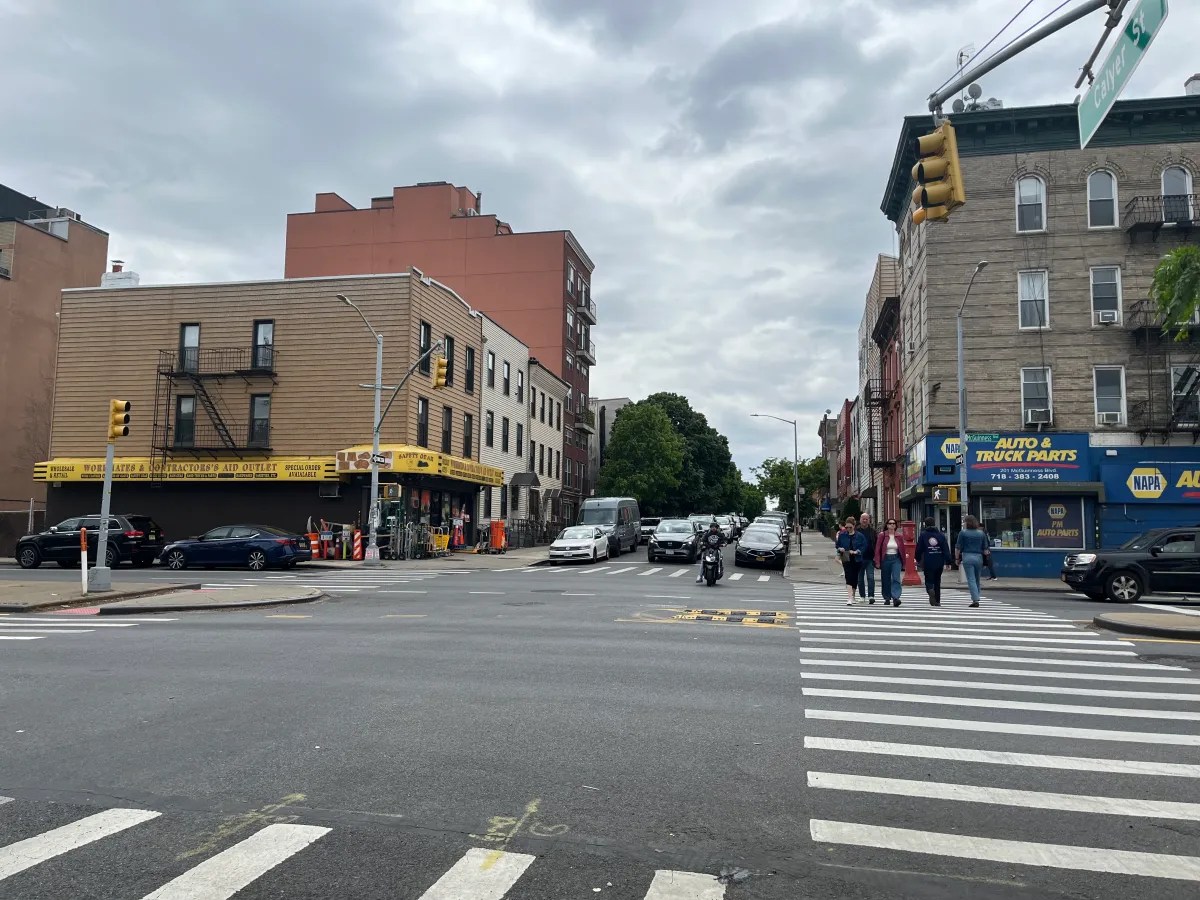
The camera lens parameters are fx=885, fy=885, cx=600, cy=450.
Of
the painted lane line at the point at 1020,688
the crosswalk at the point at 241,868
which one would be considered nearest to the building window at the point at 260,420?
the painted lane line at the point at 1020,688

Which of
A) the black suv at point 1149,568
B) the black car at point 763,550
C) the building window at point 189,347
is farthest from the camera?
the building window at point 189,347

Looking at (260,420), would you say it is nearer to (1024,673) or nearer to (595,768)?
(1024,673)

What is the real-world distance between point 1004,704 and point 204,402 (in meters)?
34.1

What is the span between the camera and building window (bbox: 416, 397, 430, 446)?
35750mm

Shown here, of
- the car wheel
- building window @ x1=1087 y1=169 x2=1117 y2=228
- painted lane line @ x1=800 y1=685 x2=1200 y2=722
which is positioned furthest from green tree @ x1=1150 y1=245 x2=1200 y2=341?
building window @ x1=1087 y1=169 x2=1117 y2=228

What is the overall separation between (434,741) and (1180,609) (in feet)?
56.4

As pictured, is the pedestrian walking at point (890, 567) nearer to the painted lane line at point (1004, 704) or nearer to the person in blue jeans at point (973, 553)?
the person in blue jeans at point (973, 553)

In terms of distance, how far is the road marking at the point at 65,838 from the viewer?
4336 mm

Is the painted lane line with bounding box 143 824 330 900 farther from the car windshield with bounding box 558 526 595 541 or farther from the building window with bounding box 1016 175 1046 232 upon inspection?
the building window with bounding box 1016 175 1046 232

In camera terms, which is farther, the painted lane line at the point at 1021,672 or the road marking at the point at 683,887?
the painted lane line at the point at 1021,672

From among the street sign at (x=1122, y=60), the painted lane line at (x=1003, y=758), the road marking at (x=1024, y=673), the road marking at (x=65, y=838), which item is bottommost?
the road marking at (x=65, y=838)

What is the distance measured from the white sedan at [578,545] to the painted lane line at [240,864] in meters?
27.8

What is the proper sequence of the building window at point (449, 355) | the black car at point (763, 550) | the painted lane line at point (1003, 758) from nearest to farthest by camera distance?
the painted lane line at point (1003, 758)
the black car at point (763, 550)
the building window at point (449, 355)

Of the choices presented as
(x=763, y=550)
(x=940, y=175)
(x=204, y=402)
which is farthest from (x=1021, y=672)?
(x=204, y=402)
